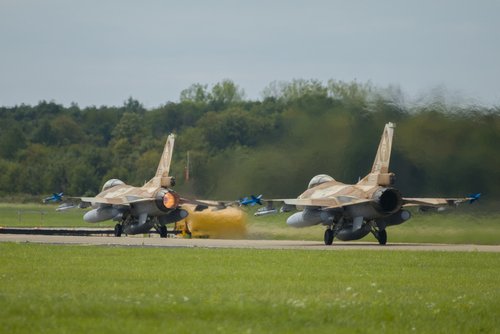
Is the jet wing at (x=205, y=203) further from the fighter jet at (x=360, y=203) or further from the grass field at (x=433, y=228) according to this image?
the fighter jet at (x=360, y=203)

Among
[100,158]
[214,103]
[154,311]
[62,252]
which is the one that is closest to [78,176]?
[100,158]

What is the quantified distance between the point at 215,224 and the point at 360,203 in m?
12.7

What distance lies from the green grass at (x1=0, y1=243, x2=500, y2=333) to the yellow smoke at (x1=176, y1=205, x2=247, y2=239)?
1900 centimetres

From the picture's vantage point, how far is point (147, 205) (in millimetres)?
59188

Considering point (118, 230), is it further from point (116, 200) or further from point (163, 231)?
point (163, 231)

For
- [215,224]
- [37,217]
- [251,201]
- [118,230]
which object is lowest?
[37,217]

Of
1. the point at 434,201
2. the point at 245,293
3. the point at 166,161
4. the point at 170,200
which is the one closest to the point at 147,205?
the point at 170,200

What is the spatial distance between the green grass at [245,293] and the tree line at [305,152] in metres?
11.2

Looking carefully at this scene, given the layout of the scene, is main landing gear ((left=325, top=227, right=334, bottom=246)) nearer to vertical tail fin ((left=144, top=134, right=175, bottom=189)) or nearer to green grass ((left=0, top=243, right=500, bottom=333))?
green grass ((left=0, top=243, right=500, bottom=333))

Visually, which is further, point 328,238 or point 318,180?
point 318,180

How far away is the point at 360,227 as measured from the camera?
48406mm

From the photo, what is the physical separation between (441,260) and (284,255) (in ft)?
17.0

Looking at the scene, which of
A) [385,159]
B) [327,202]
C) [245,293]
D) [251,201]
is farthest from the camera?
[251,201]

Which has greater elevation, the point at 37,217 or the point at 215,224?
the point at 215,224
